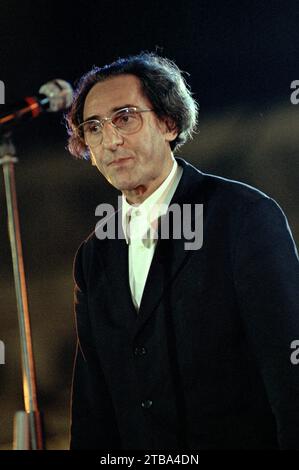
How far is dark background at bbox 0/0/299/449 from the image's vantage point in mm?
2357

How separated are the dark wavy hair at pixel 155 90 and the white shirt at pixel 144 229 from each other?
0.20m

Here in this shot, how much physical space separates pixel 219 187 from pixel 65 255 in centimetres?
102

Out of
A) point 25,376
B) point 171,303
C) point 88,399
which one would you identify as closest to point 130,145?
point 171,303

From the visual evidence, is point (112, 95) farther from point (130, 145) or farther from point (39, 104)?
point (39, 104)

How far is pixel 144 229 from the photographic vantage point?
1.98m

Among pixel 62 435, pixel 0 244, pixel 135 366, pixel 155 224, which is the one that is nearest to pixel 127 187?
pixel 155 224

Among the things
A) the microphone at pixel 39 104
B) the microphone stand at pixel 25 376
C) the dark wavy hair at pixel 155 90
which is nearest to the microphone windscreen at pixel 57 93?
the microphone at pixel 39 104

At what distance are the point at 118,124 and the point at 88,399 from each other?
860mm

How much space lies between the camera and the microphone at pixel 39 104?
1.30m

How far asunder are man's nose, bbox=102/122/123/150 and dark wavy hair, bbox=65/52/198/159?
0.67 feet

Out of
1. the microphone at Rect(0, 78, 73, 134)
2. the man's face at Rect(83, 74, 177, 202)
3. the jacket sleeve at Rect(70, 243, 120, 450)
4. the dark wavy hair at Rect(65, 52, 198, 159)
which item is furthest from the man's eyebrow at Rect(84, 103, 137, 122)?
the microphone at Rect(0, 78, 73, 134)

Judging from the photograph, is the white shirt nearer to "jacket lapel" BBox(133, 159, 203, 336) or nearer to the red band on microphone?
"jacket lapel" BBox(133, 159, 203, 336)

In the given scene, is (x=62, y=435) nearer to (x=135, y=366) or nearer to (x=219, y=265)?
(x=135, y=366)

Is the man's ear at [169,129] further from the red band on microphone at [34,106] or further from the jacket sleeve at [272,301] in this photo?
the red band on microphone at [34,106]
